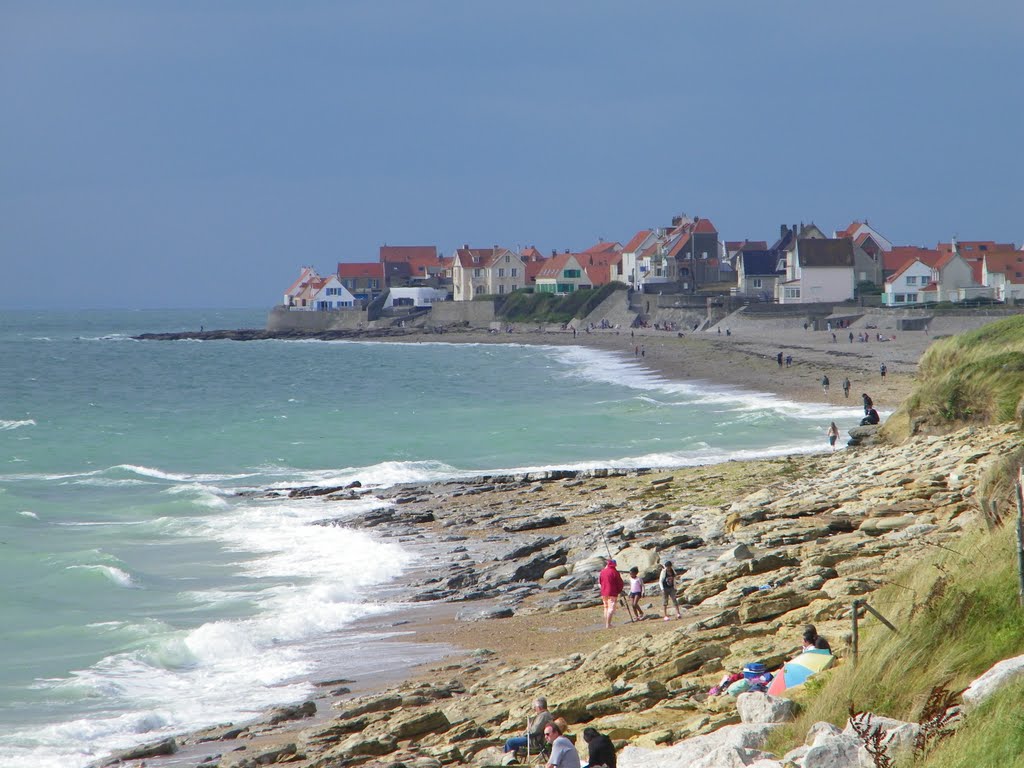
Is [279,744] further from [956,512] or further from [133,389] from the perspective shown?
[133,389]

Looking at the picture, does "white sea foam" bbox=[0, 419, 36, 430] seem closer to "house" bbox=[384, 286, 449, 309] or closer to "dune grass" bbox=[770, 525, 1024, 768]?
"dune grass" bbox=[770, 525, 1024, 768]

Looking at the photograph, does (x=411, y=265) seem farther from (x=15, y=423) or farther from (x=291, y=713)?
(x=291, y=713)

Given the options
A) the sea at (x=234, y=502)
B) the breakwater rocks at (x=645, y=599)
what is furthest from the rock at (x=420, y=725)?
the sea at (x=234, y=502)

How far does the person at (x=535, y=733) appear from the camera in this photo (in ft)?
31.6

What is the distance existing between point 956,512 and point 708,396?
36.8 m

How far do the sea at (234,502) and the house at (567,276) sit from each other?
1940 inches

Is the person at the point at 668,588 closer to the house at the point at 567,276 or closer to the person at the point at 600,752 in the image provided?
the person at the point at 600,752

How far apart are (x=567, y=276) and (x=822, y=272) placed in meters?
37.6

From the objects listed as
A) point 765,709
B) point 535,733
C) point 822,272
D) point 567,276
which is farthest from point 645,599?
point 567,276

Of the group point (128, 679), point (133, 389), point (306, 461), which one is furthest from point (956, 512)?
point (133, 389)

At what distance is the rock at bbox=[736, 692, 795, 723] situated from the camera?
818cm

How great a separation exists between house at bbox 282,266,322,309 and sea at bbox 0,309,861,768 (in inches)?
2548

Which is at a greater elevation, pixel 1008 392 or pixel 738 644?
pixel 1008 392

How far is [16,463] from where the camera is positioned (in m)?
38.9
